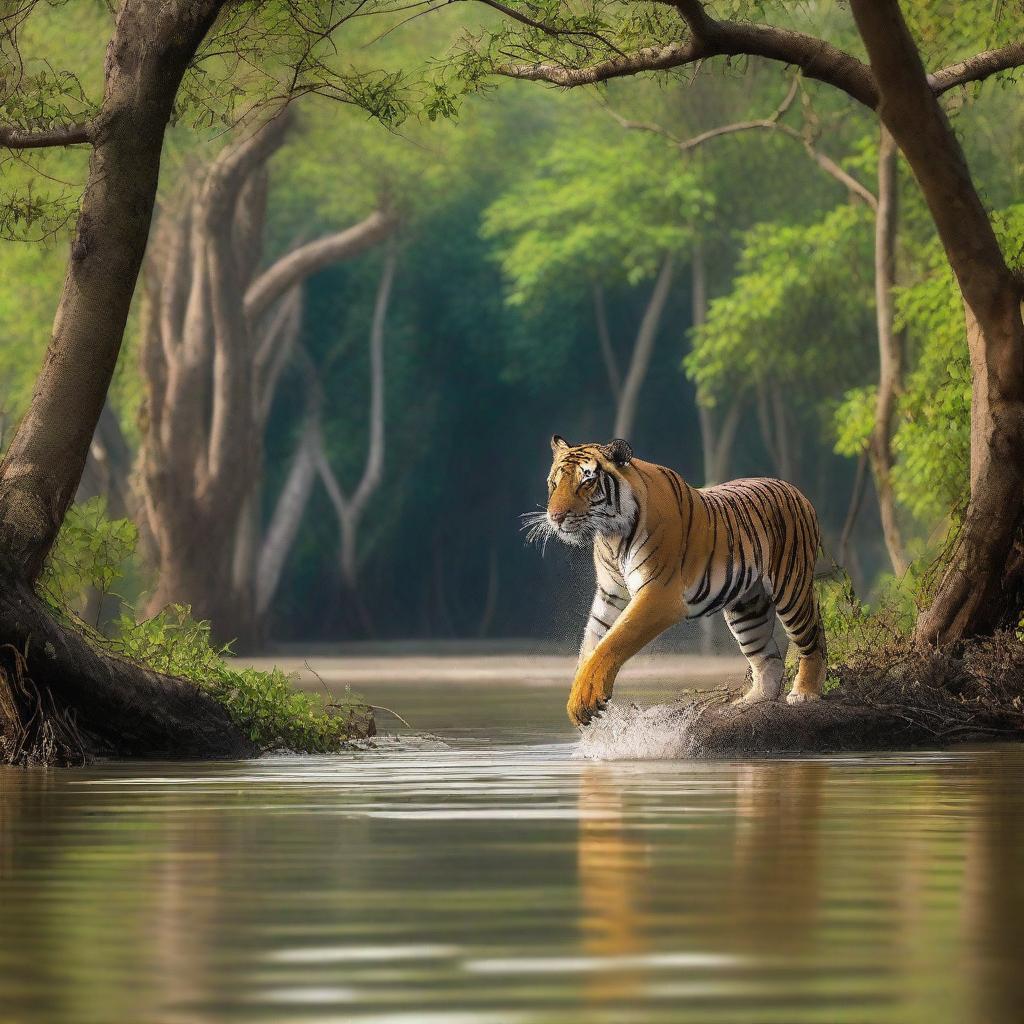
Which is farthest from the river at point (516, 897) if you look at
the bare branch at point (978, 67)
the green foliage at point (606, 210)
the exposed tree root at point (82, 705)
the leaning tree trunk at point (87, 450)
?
the green foliage at point (606, 210)

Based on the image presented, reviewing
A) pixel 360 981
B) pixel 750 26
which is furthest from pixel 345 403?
pixel 360 981

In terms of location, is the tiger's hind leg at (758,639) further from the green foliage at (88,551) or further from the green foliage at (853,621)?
the green foliage at (88,551)

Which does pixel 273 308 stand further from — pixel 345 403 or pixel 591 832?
pixel 591 832

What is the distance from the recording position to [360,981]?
226 inches

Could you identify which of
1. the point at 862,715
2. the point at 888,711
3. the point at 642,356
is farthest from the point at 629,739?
the point at 642,356

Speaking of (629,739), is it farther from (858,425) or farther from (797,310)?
(797,310)

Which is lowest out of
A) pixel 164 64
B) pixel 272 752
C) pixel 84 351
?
pixel 272 752

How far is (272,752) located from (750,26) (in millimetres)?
5368

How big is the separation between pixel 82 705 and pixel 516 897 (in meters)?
7.33

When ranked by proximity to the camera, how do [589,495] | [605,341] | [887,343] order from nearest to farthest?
[589,495] → [887,343] → [605,341]

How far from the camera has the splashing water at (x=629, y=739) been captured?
47.2ft

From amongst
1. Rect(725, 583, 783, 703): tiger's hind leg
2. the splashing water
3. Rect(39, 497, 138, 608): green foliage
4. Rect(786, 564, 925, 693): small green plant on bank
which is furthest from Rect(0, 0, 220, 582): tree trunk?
Rect(786, 564, 925, 693): small green plant on bank

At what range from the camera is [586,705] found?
14375 millimetres

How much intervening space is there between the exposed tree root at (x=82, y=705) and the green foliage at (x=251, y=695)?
0.24 m
